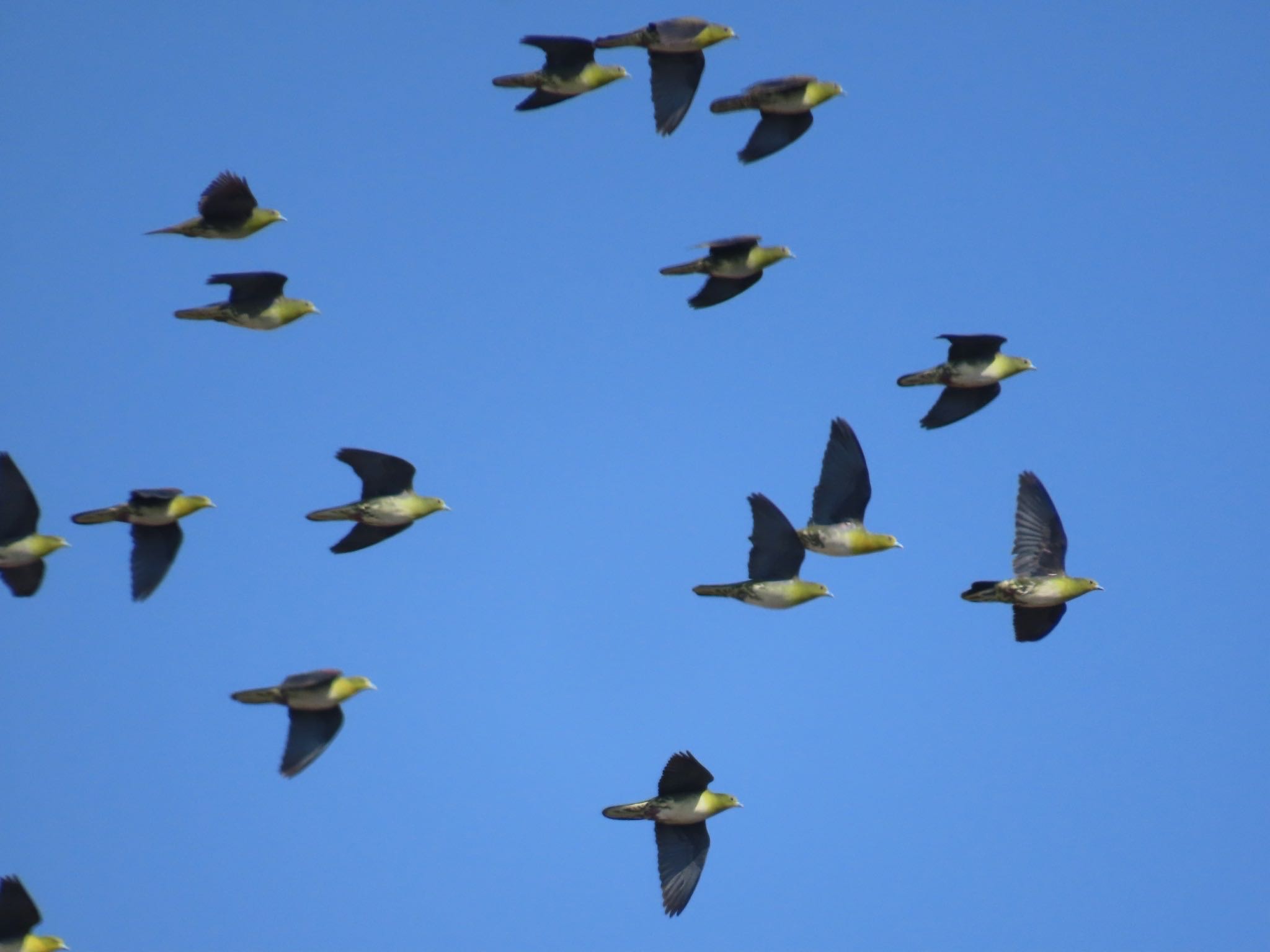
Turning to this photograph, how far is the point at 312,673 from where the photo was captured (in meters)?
31.8

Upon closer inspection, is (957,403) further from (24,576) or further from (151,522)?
(24,576)

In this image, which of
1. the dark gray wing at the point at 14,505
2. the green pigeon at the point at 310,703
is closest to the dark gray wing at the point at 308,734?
the green pigeon at the point at 310,703

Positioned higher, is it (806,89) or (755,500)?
(806,89)

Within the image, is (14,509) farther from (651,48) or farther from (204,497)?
(651,48)

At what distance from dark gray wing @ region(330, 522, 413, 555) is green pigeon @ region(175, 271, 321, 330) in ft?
12.4

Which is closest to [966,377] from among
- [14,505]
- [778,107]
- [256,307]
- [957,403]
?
[957,403]

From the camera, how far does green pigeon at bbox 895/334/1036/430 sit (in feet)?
122

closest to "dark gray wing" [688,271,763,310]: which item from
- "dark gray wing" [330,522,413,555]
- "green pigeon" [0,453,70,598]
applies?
"dark gray wing" [330,522,413,555]

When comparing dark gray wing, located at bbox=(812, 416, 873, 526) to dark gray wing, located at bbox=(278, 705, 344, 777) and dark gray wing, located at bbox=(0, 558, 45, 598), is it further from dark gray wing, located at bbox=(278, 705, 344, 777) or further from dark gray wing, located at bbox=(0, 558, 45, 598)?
dark gray wing, located at bbox=(0, 558, 45, 598)

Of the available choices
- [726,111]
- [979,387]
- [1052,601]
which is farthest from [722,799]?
[726,111]

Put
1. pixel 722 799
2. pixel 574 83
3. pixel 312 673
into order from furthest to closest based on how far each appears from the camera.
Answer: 1. pixel 574 83
2. pixel 722 799
3. pixel 312 673

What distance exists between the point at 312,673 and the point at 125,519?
16.1ft

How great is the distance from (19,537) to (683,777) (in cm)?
1196

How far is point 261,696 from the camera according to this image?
31859 mm
